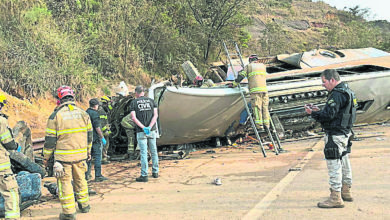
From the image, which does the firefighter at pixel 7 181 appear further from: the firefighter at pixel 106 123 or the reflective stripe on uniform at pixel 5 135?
the firefighter at pixel 106 123

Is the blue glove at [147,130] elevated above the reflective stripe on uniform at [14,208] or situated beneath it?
elevated above

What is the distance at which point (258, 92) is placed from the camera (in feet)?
21.9

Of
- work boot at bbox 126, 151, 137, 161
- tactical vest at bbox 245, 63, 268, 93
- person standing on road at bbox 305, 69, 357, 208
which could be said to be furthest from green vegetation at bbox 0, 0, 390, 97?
person standing on road at bbox 305, 69, 357, 208

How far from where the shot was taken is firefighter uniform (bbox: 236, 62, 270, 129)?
6672 millimetres

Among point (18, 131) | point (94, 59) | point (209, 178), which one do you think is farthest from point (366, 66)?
point (94, 59)

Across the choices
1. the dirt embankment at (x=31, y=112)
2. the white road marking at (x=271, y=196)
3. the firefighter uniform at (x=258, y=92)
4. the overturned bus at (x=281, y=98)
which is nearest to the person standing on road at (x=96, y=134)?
the overturned bus at (x=281, y=98)

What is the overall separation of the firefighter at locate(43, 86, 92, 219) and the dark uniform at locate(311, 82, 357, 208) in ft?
7.95

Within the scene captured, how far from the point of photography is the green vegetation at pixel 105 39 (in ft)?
32.0

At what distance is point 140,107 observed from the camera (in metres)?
5.46

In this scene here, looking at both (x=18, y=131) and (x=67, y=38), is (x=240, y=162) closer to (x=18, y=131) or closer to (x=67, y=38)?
(x=18, y=131)

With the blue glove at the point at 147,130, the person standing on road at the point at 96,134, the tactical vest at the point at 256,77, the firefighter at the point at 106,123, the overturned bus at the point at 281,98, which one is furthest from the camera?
the overturned bus at the point at 281,98

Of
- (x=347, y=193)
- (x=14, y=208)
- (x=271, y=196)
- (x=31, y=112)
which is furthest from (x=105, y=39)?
(x=347, y=193)

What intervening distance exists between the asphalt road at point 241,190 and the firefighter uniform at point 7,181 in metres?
0.40

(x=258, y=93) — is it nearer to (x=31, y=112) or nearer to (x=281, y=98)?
(x=281, y=98)
